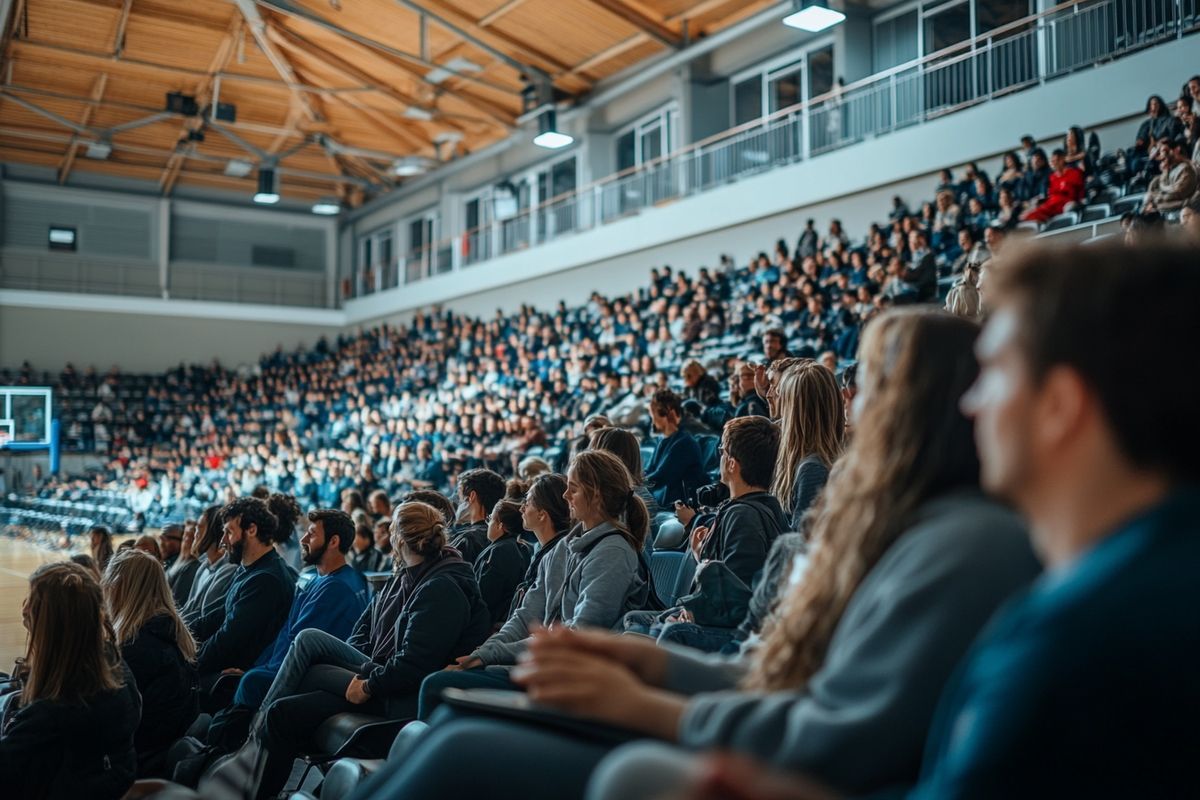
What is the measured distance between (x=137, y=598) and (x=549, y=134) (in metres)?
12.7

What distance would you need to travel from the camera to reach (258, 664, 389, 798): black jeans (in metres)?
3.78

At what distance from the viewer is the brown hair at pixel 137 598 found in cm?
403

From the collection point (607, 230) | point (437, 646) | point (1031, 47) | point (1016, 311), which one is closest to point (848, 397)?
point (437, 646)

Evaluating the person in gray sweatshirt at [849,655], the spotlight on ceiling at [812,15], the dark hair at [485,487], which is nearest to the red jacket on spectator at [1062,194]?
the spotlight on ceiling at [812,15]

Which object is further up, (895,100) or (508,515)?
(895,100)

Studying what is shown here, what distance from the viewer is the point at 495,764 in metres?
1.56

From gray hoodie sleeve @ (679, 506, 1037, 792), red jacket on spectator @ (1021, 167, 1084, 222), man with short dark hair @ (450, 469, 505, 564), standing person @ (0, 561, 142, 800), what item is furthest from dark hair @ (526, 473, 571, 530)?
red jacket on spectator @ (1021, 167, 1084, 222)

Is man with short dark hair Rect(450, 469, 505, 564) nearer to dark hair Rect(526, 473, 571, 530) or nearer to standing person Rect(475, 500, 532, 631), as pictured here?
standing person Rect(475, 500, 532, 631)

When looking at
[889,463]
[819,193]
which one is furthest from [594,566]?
[819,193]

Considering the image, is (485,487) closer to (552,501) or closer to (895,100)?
(552,501)

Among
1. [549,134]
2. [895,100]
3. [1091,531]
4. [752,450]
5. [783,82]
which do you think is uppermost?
[783,82]

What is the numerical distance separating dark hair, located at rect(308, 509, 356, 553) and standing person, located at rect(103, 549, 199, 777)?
875 mm

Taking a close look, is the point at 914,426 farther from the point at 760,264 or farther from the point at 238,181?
the point at 238,181

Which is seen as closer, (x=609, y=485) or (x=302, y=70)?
(x=609, y=485)
